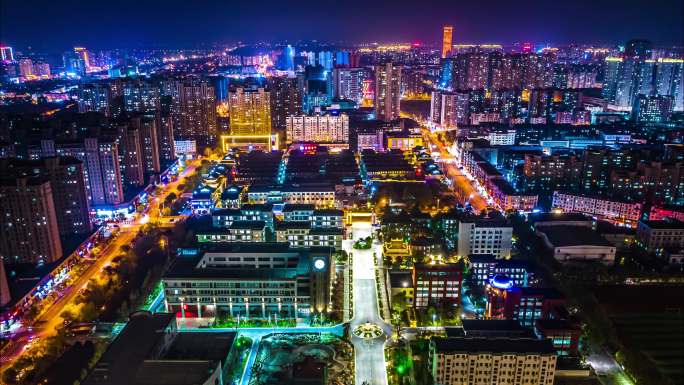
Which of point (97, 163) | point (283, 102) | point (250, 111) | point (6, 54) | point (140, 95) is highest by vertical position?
point (6, 54)

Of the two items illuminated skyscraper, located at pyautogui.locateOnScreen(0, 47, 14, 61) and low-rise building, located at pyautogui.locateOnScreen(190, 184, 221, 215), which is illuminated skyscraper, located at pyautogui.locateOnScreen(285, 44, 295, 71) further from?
low-rise building, located at pyautogui.locateOnScreen(190, 184, 221, 215)

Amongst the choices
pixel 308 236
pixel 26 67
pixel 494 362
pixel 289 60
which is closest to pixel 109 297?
pixel 308 236

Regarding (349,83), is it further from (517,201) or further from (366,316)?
(366,316)

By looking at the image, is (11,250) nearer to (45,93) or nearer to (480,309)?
(480,309)

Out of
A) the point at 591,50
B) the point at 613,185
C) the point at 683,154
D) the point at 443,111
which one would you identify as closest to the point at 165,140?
the point at 443,111

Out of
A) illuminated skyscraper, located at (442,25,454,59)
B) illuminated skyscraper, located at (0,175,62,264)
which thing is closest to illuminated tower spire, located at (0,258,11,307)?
illuminated skyscraper, located at (0,175,62,264)

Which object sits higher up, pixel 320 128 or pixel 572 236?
pixel 320 128

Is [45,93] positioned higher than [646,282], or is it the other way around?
[45,93]
